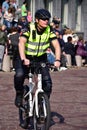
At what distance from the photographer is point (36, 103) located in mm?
9742

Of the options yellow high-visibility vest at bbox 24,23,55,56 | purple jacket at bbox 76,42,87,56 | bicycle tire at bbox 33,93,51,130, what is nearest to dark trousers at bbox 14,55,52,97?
yellow high-visibility vest at bbox 24,23,55,56

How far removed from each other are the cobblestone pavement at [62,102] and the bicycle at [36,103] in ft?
1.87

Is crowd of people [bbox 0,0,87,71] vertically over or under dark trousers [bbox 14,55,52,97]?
under

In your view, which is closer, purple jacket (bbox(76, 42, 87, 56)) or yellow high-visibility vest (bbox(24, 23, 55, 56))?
yellow high-visibility vest (bbox(24, 23, 55, 56))

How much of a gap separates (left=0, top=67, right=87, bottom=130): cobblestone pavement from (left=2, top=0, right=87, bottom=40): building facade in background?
42.6ft

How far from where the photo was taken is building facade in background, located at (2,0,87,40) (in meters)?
35.0

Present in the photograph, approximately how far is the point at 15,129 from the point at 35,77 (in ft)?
3.47

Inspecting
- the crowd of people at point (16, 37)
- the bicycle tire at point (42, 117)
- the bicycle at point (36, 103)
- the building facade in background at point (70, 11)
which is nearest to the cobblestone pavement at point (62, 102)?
the bicycle at point (36, 103)

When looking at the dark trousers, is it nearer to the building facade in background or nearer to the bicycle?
the bicycle

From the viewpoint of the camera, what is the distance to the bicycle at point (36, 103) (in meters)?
9.58

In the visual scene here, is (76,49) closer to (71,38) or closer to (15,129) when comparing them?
(71,38)

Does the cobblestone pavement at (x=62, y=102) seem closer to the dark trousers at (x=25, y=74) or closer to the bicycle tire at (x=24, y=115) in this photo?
the bicycle tire at (x=24, y=115)

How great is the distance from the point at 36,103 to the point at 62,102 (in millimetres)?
4693

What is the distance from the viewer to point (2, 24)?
85.9 ft
